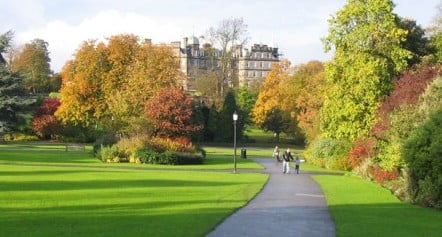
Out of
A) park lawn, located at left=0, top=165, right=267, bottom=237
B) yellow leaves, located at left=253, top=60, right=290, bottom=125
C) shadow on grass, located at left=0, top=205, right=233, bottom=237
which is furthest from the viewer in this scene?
yellow leaves, located at left=253, top=60, right=290, bottom=125

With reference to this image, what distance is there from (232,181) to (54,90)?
86.7 metres

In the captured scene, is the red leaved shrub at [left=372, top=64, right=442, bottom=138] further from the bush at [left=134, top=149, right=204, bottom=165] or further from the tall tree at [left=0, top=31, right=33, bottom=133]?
the tall tree at [left=0, top=31, right=33, bottom=133]

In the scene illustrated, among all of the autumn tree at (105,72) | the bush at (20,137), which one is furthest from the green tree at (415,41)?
the bush at (20,137)

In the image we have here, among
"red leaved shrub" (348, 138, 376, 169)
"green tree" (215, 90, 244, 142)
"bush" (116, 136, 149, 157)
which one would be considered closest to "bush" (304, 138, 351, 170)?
"red leaved shrub" (348, 138, 376, 169)

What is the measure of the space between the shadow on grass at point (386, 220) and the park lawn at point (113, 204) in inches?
135

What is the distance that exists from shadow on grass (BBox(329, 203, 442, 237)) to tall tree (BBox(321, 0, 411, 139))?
21.8m

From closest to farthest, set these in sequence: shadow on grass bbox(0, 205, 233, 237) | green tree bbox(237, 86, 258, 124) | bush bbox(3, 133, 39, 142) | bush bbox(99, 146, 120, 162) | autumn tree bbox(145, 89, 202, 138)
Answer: shadow on grass bbox(0, 205, 233, 237)
bush bbox(99, 146, 120, 162)
autumn tree bbox(145, 89, 202, 138)
bush bbox(3, 133, 39, 142)
green tree bbox(237, 86, 258, 124)

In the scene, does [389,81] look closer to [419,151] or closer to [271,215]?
[419,151]

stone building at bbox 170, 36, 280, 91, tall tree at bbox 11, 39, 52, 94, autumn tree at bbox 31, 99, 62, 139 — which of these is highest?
stone building at bbox 170, 36, 280, 91

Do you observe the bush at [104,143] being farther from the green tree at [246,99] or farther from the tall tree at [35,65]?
the tall tree at [35,65]

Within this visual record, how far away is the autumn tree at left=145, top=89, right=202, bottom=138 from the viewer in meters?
47.8

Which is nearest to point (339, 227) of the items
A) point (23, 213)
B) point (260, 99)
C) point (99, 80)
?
point (23, 213)

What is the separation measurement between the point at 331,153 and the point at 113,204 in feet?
99.9

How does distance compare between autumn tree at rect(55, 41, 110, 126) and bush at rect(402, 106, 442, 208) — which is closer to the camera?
bush at rect(402, 106, 442, 208)
